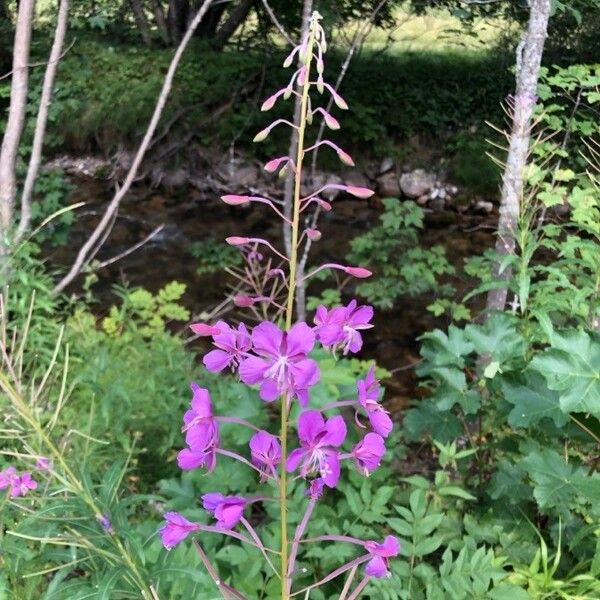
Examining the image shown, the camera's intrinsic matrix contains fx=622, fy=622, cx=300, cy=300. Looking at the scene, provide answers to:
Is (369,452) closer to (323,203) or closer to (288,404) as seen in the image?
(288,404)

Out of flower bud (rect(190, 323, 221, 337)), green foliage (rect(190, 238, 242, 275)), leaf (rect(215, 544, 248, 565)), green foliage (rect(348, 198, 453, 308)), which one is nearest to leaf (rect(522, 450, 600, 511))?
leaf (rect(215, 544, 248, 565))

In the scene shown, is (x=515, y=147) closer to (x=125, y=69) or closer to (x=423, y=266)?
(x=423, y=266)

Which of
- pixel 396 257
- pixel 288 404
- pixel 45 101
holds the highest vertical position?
pixel 45 101

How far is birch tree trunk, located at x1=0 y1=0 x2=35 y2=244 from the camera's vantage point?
8.90 feet

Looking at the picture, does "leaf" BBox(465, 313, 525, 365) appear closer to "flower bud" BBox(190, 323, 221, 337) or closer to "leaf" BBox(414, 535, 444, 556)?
"leaf" BBox(414, 535, 444, 556)

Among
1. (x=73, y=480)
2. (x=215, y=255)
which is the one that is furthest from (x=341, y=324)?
(x=215, y=255)

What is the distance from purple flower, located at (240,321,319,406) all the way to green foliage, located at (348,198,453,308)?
3726 mm

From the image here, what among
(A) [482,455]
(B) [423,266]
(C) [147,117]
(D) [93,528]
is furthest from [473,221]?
(D) [93,528]

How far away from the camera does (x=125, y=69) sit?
891 centimetres

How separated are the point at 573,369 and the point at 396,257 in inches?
129

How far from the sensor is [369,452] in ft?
3.11

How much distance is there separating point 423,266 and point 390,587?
326 centimetres

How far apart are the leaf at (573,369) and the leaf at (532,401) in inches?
5.3

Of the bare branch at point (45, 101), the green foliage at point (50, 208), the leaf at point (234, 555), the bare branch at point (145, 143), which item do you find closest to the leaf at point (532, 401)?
the leaf at point (234, 555)
